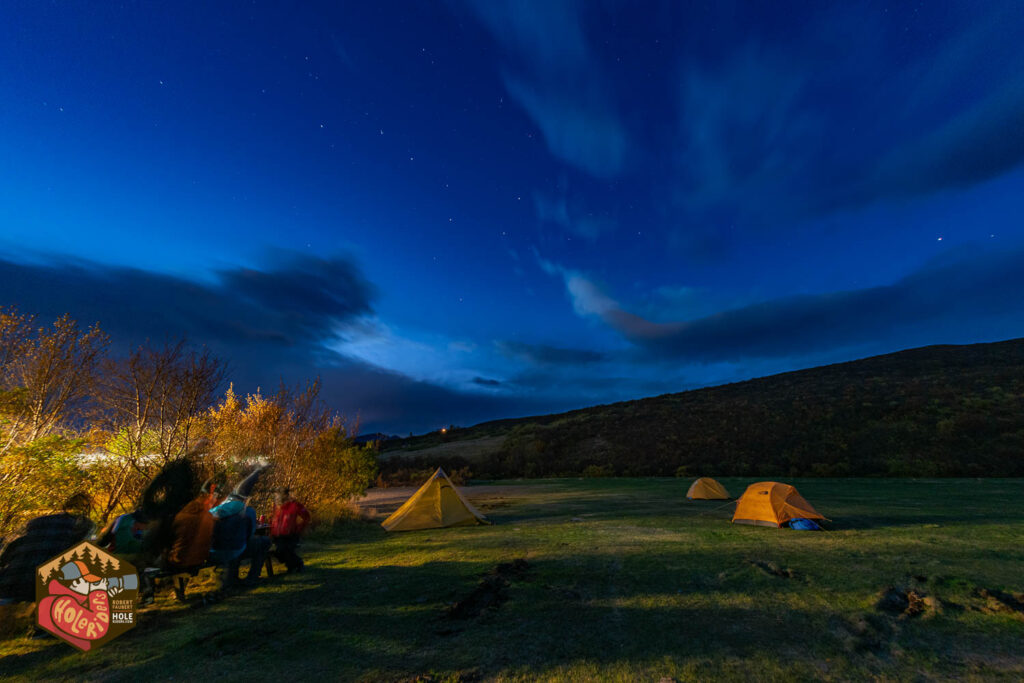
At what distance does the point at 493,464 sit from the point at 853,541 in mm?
36114

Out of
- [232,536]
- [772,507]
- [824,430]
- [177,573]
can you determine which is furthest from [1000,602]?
[824,430]

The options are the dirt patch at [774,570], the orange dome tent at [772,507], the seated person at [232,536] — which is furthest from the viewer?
the orange dome tent at [772,507]

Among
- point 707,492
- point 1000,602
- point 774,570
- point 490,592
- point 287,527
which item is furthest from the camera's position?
point 707,492

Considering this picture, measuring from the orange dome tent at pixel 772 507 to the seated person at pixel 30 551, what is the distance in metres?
15.9

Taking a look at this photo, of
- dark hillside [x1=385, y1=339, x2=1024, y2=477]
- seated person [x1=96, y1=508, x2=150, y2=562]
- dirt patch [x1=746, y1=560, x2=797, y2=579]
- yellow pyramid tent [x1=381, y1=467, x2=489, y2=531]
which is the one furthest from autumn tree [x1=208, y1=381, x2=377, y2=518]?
dark hillside [x1=385, y1=339, x2=1024, y2=477]

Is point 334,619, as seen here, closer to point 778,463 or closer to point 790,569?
point 790,569

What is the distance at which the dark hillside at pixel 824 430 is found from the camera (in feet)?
95.4

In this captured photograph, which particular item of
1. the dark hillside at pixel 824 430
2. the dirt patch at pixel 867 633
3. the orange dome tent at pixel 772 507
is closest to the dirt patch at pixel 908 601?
the dirt patch at pixel 867 633

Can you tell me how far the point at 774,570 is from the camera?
841cm

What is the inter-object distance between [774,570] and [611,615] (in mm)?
4128

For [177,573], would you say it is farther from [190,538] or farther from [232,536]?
[232,536]

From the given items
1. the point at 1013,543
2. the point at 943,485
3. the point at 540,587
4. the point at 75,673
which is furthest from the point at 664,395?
the point at 75,673

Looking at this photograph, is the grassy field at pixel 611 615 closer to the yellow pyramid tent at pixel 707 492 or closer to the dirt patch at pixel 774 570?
the dirt patch at pixel 774 570

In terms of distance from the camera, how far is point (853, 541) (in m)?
10.5
